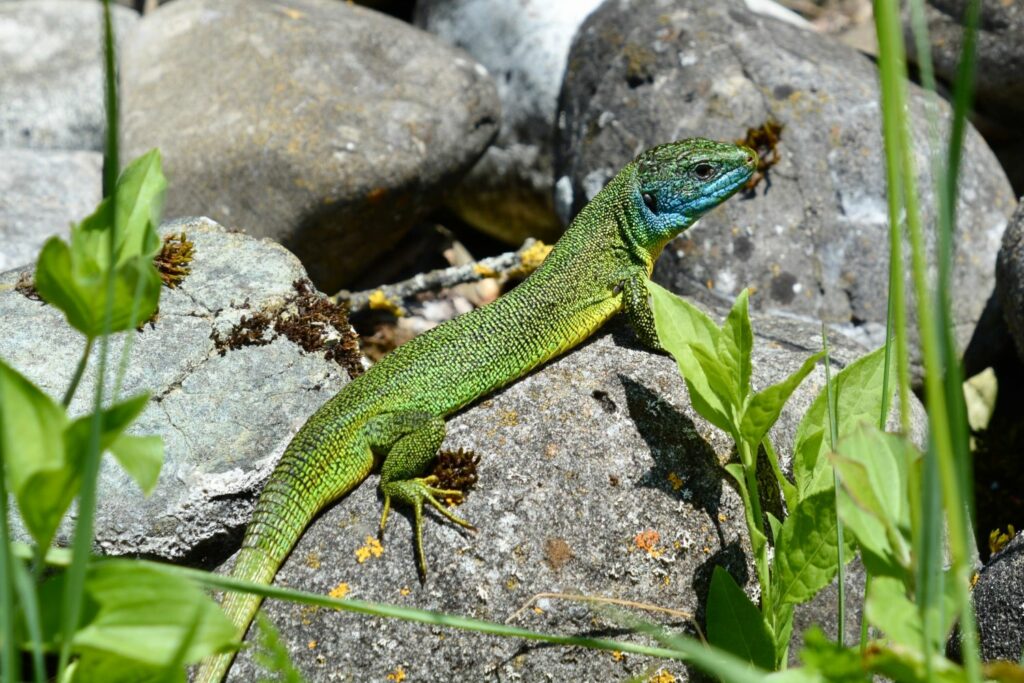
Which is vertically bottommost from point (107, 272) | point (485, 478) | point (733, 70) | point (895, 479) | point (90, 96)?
point (90, 96)

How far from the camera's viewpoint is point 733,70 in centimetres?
632

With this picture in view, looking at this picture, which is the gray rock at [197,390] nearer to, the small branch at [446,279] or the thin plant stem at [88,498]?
the small branch at [446,279]

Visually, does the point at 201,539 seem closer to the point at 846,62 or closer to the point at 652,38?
the point at 652,38

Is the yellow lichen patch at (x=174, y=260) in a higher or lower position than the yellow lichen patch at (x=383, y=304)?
higher

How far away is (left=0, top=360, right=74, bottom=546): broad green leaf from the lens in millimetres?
1601

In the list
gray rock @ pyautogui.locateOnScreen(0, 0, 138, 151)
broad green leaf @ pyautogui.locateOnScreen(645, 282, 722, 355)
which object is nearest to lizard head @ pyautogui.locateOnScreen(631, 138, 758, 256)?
broad green leaf @ pyautogui.locateOnScreen(645, 282, 722, 355)

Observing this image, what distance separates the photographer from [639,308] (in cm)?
463

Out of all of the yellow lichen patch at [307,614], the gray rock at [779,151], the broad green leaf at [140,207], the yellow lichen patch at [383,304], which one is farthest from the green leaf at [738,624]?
the yellow lichen patch at [383,304]

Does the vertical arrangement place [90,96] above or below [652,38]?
below

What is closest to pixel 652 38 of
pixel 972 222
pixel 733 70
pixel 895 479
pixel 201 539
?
pixel 733 70

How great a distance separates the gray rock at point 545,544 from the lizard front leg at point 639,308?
0.32 m

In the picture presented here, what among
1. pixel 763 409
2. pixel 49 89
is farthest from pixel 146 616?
pixel 49 89

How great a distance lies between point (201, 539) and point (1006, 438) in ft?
13.9

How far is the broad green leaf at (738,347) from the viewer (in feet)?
10.1
